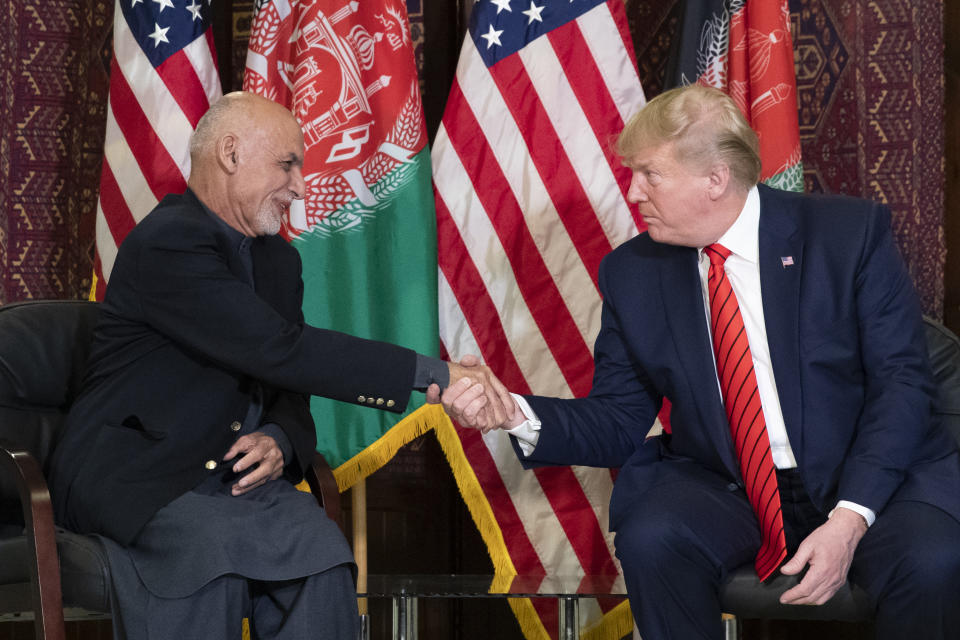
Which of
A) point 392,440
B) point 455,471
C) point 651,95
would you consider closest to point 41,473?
point 392,440

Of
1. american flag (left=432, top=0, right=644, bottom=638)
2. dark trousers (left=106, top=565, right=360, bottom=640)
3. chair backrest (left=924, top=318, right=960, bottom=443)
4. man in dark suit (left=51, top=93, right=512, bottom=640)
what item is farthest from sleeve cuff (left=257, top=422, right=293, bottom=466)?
chair backrest (left=924, top=318, right=960, bottom=443)

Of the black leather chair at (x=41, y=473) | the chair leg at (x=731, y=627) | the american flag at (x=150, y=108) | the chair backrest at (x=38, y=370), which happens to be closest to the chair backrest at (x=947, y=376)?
the chair leg at (x=731, y=627)

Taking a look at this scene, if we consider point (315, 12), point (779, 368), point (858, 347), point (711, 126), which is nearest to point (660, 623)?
point (779, 368)

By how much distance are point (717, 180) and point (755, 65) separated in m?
0.86

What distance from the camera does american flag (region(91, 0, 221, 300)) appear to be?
3447 millimetres

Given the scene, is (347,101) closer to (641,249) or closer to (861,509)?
(641,249)

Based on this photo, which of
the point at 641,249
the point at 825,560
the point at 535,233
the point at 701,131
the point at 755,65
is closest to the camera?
the point at 825,560

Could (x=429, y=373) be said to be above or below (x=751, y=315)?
below

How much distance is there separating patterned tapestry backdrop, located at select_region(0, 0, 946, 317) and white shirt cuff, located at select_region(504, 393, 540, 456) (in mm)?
1530

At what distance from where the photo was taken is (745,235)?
2629mm

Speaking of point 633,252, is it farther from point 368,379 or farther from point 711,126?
point 368,379

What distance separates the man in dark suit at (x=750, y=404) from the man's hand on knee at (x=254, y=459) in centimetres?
44

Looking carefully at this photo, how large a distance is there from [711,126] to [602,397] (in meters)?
0.75

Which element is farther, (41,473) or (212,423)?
(212,423)
